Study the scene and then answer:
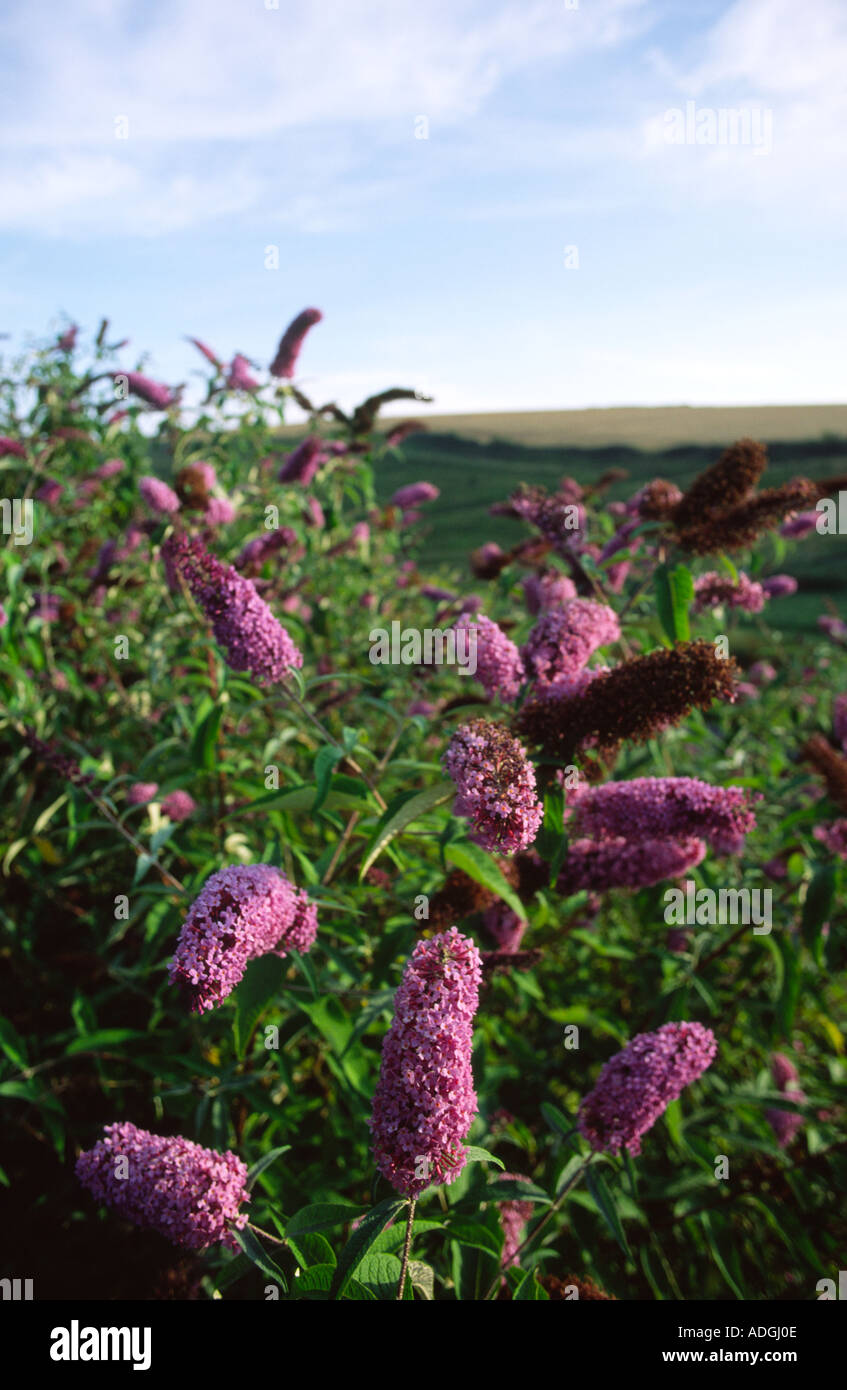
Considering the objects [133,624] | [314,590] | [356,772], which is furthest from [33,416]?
[356,772]

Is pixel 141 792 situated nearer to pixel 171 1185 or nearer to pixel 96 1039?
pixel 96 1039

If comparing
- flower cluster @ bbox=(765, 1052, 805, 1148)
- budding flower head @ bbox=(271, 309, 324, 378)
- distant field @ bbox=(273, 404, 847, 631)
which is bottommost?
flower cluster @ bbox=(765, 1052, 805, 1148)

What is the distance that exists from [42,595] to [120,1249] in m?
2.29

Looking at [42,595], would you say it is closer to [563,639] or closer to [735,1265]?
[563,639]

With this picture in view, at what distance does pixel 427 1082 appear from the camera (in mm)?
1007

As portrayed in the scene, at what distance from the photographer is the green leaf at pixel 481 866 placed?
1515mm

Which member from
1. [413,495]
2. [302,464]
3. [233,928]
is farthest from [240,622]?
[413,495]

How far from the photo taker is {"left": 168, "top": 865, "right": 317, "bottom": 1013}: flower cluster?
1172 millimetres

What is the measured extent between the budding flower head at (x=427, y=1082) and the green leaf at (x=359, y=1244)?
38 millimetres

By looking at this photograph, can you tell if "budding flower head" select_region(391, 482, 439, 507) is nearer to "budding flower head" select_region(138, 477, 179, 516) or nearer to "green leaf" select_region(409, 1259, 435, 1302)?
"budding flower head" select_region(138, 477, 179, 516)

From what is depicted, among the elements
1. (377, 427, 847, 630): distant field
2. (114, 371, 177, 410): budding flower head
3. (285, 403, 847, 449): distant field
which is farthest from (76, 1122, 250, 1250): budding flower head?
(285, 403, 847, 449): distant field

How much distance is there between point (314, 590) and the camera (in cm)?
455

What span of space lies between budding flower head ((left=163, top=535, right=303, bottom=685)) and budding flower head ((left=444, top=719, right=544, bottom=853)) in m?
0.42

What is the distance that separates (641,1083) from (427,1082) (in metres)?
0.54
